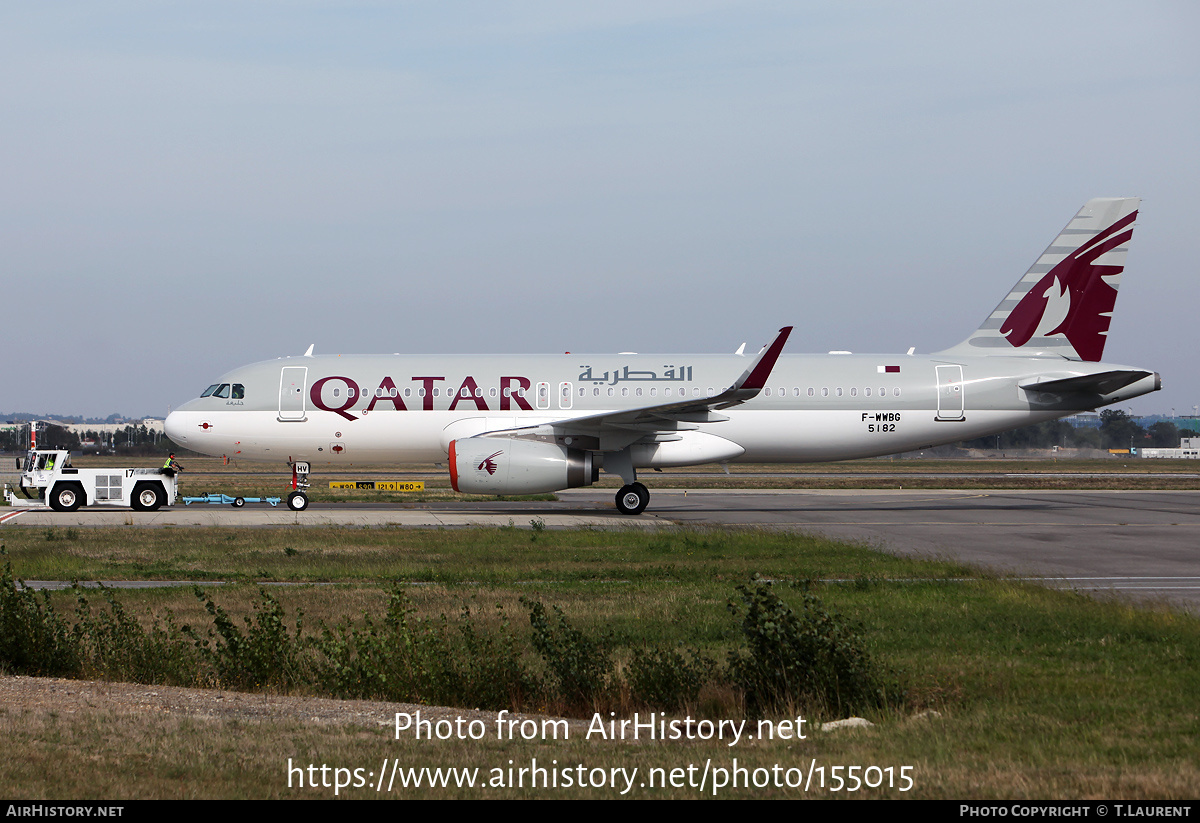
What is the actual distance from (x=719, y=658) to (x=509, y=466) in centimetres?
1713

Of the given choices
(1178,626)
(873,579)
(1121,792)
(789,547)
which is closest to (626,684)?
(1121,792)

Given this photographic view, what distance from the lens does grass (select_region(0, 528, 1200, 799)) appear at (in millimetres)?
6371

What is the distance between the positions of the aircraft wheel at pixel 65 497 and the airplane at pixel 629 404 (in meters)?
2.95

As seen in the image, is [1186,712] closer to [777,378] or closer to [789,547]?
[789,547]

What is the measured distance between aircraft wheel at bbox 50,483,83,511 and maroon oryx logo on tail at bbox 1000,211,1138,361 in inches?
1071

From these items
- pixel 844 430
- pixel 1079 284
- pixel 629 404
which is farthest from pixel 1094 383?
pixel 629 404

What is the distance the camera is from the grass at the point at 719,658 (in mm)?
6371

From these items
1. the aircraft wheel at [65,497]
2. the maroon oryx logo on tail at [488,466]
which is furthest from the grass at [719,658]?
the aircraft wheel at [65,497]

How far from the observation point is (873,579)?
15.7 m

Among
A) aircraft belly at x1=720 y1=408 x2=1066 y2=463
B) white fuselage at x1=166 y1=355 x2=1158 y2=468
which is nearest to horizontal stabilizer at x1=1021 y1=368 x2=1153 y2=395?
white fuselage at x1=166 y1=355 x2=1158 y2=468

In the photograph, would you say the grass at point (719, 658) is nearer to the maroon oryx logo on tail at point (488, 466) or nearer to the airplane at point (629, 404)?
the maroon oryx logo on tail at point (488, 466)

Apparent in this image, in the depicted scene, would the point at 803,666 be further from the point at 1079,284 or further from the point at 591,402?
the point at 1079,284

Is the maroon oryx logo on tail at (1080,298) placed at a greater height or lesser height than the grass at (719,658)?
greater
